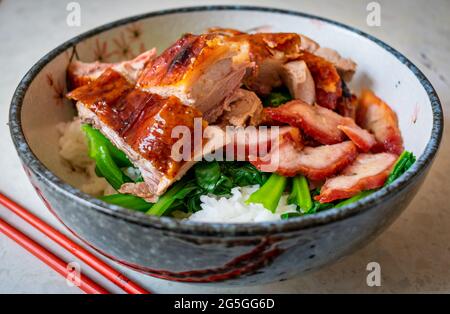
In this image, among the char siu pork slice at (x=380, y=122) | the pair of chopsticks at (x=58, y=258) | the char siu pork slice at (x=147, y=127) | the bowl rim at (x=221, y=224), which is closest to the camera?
the bowl rim at (x=221, y=224)

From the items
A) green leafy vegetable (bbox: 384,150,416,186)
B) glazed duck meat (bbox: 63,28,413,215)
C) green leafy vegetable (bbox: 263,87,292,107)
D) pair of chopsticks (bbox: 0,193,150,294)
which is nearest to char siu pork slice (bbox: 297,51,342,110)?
glazed duck meat (bbox: 63,28,413,215)

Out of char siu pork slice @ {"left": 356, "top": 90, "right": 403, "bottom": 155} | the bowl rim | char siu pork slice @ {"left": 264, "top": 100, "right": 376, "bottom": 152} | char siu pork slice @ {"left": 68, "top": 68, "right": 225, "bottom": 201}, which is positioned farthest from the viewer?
char siu pork slice @ {"left": 356, "top": 90, "right": 403, "bottom": 155}

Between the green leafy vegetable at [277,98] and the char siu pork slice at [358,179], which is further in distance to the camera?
the green leafy vegetable at [277,98]

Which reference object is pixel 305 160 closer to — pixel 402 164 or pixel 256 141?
pixel 256 141

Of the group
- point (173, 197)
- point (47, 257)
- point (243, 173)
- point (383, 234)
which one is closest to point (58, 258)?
point (47, 257)

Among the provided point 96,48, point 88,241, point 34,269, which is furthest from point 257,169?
point 96,48

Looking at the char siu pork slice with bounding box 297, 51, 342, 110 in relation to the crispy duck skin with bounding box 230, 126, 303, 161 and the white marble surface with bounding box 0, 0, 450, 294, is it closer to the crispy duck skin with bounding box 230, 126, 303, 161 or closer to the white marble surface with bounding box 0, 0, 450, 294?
the crispy duck skin with bounding box 230, 126, 303, 161

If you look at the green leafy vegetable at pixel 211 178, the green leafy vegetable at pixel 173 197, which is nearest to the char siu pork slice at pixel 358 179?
the green leafy vegetable at pixel 211 178

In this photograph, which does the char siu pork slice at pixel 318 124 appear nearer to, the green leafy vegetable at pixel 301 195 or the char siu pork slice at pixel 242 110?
the char siu pork slice at pixel 242 110
